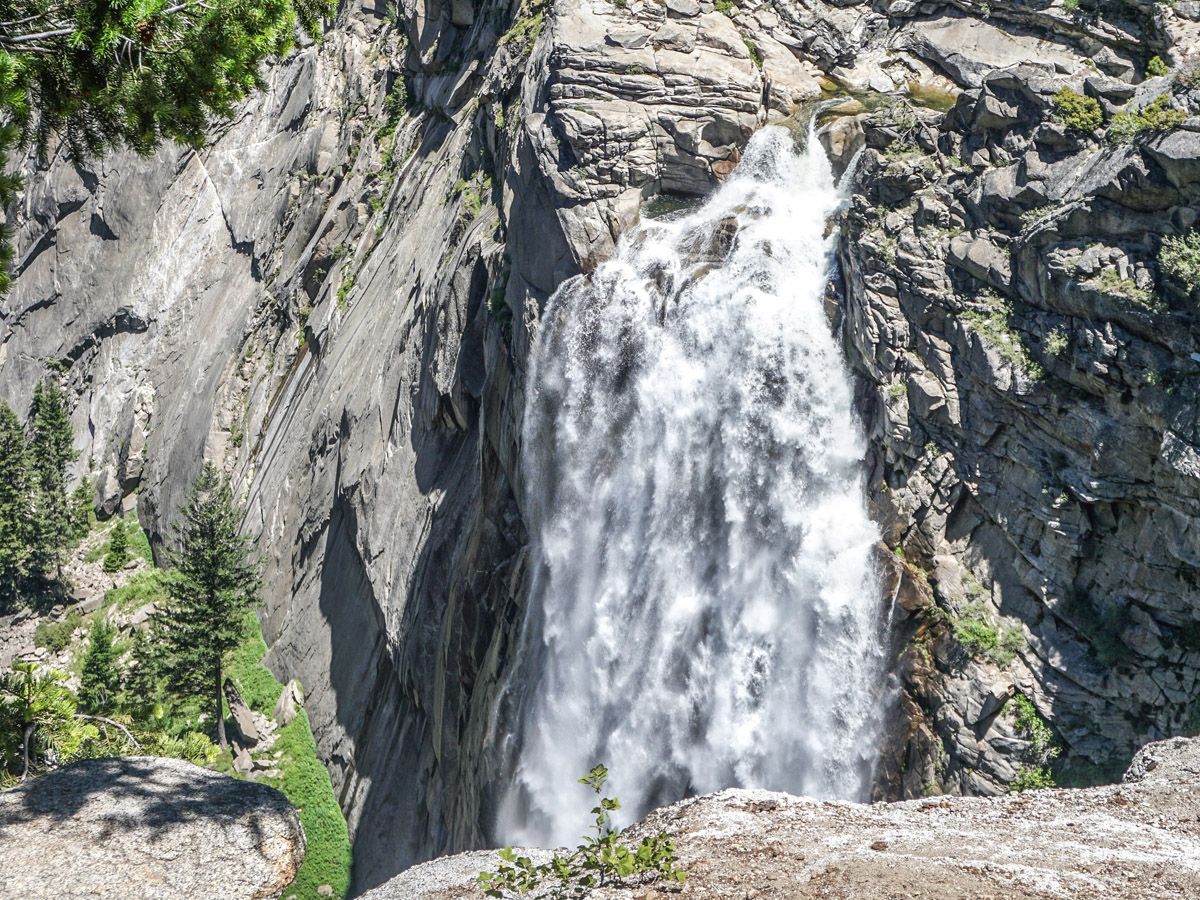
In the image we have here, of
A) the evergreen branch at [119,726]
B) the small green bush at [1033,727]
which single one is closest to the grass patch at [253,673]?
the evergreen branch at [119,726]

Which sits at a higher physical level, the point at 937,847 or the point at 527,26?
the point at 527,26

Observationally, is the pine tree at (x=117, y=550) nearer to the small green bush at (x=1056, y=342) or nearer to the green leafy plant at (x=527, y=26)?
the green leafy plant at (x=527, y=26)

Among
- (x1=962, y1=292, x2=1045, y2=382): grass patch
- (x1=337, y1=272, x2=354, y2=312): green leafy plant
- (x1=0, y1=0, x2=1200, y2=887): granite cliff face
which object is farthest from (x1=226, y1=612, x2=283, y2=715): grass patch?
(x1=962, y1=292, x2=1045, y2=382): grass patch

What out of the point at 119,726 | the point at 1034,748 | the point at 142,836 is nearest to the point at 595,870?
the point at 142,836

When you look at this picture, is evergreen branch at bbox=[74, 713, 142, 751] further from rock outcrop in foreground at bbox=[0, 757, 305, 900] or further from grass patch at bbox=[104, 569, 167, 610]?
grass patch at bbox=[104, 569, 167, 610]

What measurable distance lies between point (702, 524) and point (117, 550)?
1543 inches

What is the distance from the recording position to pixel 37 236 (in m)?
61.8

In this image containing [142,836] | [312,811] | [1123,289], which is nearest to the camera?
[142,836]

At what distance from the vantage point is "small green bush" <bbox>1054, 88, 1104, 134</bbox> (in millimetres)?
16547

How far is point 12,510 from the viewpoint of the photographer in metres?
46.4

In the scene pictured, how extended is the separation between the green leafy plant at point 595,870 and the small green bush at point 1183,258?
11.3m

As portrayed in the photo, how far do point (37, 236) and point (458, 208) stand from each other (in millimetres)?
44888

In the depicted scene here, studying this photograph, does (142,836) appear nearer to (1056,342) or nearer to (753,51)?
(1056,342)

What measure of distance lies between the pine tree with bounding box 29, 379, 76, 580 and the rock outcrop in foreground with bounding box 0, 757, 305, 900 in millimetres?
41396
